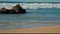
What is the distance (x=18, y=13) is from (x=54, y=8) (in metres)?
0.33

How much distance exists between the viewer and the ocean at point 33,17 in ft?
3.28

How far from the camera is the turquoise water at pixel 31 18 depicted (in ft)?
3.28

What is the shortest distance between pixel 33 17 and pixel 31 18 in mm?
23

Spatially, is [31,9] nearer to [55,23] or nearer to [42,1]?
[42,1]

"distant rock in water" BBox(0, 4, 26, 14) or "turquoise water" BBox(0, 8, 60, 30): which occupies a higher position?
"distant rock in water" BBox(0, 4, 26, 14)

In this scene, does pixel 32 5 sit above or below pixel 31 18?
above

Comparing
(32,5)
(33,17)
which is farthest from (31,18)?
(32,5)

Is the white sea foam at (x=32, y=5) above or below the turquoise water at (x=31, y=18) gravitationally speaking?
above

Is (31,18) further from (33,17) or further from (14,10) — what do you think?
(14,10)

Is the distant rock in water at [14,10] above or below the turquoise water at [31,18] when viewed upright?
above

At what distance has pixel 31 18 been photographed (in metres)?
1.08

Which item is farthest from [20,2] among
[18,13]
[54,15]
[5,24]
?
[54,15]

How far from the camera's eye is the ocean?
3.28 feet

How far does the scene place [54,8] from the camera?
3.32ft
